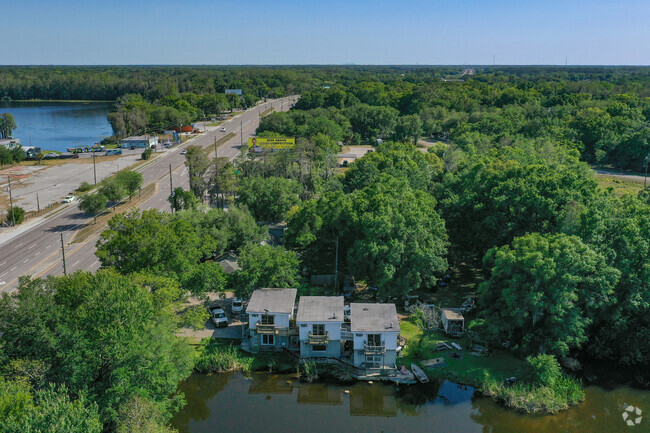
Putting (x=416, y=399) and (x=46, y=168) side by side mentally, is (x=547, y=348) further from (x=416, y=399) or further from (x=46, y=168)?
(x=46, y=168)

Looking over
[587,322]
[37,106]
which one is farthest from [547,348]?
[37,106]

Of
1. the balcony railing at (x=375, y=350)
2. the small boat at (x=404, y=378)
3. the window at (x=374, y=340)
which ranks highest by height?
the window at (x=374, y=340)

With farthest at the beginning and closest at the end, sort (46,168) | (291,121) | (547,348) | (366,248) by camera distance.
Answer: (291,121) < (46,168) < (366,248) < (547,348)

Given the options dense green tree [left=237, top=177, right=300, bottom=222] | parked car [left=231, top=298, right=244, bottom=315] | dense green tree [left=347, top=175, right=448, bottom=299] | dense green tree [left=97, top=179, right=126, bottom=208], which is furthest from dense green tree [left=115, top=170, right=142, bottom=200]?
dense green tree [left=347, top=175, right=448, bottom=299]

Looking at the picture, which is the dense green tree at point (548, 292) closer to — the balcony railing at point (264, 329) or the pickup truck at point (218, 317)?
the balcony railing at point (264, 329)

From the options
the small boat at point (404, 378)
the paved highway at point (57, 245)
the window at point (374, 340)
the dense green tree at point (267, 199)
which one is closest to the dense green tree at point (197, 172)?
the paved highway at point (57, 245)
